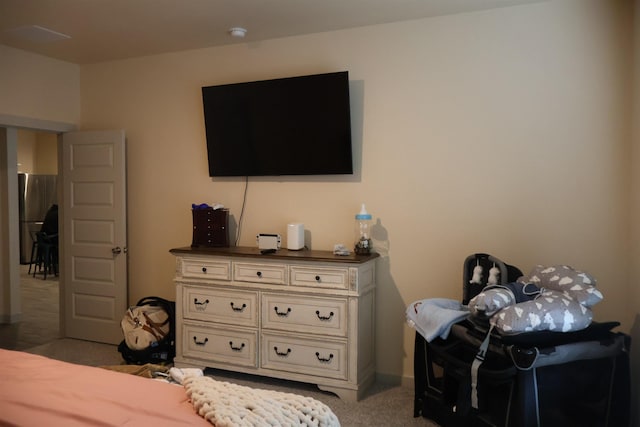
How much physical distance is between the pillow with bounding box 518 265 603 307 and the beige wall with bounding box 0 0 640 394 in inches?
24.3

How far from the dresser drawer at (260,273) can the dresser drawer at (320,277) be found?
0.28ft

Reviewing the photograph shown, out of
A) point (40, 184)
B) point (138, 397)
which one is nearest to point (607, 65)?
point (138, 397)

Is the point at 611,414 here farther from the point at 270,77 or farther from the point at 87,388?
the point at 270,77

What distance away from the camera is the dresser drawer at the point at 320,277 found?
3250mm

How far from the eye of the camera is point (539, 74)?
3.13 meters

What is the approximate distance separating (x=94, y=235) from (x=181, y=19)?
2215 mm

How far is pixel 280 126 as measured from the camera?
12.3 feet

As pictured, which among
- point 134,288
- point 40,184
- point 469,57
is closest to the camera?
point 469,57

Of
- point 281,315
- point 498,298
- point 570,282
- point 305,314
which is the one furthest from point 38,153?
point 570,282

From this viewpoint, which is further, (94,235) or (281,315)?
(94,235)

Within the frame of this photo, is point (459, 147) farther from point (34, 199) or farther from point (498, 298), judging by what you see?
point (34, 199)

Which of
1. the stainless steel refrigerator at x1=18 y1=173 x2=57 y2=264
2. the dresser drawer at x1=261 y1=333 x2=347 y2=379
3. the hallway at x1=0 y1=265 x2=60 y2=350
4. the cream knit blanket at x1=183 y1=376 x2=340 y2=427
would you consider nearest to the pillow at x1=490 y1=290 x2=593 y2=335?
the cream knit blanket at x1=183 y1=376 x2=340 y2=427

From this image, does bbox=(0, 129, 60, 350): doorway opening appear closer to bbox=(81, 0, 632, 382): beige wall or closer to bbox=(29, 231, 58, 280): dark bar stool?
bbox=(29, 231, 58, 280): dark bar stool

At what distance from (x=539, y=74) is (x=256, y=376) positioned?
290 cm
